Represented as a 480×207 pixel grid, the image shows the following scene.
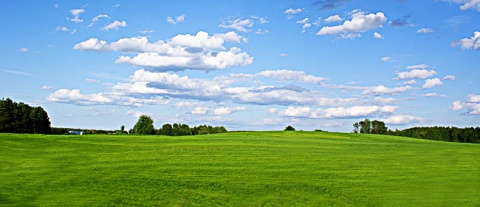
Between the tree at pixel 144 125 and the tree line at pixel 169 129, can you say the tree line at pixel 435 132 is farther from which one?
the tree at pixel 144 125

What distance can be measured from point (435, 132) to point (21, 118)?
77.9 meters

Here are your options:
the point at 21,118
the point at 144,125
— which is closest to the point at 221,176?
the point at 144,125

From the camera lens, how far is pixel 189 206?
1505cm

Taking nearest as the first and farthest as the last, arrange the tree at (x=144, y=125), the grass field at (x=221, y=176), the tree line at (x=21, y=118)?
the grass field at (x=221, y=176)
the tree at (x=144, y=125)
the tree line at (x=21, y=118)

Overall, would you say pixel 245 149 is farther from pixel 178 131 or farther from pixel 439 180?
pixel 178 131

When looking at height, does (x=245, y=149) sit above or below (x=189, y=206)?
above

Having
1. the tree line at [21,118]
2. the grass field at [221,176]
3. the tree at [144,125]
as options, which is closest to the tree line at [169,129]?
the tree at [144,125]

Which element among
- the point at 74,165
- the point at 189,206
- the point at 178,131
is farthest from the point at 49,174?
the point at 178,131

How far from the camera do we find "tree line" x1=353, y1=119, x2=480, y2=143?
90.7 metres

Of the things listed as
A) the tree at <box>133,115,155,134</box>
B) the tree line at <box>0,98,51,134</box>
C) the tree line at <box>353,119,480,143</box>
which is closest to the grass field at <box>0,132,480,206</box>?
the tree at <box>133,115,155,134</box>

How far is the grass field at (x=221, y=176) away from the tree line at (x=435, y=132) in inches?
2652

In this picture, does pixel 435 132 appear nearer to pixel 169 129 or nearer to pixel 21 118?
pixel 169 129

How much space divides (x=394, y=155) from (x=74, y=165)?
57.3ft

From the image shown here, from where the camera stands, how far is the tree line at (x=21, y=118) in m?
77.8
